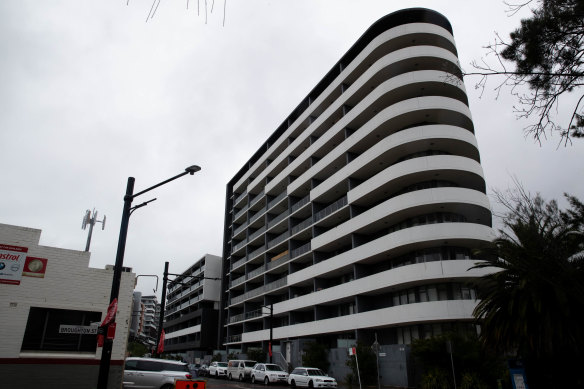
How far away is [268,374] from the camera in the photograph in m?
31.2

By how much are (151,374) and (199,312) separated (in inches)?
2653

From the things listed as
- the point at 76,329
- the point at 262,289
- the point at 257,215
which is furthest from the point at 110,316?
the point at 257,215

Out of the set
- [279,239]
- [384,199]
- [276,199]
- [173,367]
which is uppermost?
[276,199]

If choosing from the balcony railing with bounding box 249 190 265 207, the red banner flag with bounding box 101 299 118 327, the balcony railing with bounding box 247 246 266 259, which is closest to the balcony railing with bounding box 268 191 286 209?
the balcony railing with bounding box 249 190 265 207

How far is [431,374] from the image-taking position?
23.0 metres

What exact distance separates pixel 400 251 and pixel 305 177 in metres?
18.6

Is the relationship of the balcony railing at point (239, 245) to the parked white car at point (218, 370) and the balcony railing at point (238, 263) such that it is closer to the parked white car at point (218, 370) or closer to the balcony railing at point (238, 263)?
the balcony railing at point (238, 263)

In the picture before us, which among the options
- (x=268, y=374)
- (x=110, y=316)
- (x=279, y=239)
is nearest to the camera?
(x=110, y=316)

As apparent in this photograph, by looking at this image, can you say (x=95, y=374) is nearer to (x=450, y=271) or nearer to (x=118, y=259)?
(x=118, y=259)

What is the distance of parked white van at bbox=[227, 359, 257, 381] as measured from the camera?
35.2 m

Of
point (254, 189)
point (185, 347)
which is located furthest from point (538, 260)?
point (185, 347)

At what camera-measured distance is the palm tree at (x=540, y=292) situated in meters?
17.2

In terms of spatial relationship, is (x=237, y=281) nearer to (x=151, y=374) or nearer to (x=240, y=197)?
(x=240, y=197)

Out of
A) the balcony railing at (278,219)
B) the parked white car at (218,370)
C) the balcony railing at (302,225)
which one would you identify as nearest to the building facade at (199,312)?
the balcony railing at (278,219)
